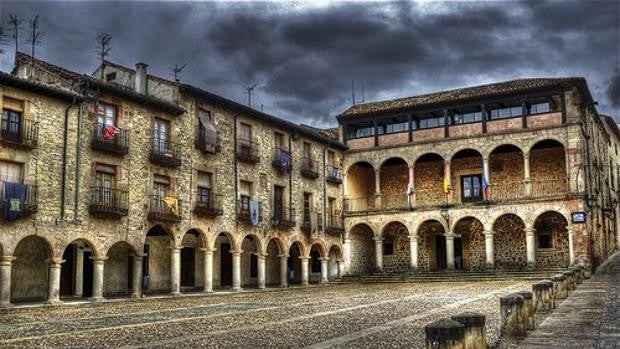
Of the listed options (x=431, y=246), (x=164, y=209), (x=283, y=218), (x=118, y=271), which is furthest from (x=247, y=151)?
(x=431, y=246)

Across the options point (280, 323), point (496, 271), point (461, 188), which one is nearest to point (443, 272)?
point (496, 271)

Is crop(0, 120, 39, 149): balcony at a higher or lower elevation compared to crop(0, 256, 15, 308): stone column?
higher

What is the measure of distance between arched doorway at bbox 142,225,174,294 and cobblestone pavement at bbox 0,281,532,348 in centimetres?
811

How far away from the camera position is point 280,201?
3284 cm

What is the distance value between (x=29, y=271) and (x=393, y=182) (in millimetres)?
22627

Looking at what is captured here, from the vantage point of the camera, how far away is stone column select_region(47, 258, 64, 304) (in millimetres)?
21094

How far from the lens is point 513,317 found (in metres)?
9.66

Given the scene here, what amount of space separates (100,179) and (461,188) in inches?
857

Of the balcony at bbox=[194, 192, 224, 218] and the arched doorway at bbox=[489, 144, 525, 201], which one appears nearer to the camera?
the balcony at bbox=[194, 192, 224, 218]

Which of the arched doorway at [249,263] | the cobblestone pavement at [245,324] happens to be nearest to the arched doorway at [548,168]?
the arched doorway at [249,263]

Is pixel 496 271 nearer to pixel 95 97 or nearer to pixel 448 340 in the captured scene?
pixel 95 97

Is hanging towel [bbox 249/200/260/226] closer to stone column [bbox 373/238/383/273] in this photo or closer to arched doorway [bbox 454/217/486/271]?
stone column [bbox 373/238/383/273]

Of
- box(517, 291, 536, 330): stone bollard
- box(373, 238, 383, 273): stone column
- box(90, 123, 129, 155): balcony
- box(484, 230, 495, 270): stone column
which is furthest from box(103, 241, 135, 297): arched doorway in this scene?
box(517, 291, 536, 330): stone bollard

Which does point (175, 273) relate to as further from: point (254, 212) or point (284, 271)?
point (284, 271)
